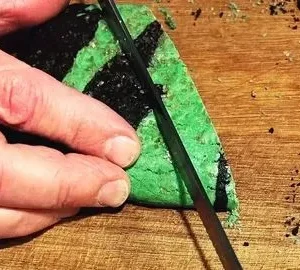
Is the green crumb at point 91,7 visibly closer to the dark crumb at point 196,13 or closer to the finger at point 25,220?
the dark crumb at point 196,13

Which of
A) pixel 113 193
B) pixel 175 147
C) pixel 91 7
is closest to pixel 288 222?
pixel 175 147

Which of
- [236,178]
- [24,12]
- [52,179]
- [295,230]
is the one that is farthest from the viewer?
[24,12]

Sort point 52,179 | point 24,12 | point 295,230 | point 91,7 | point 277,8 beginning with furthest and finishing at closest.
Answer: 1. point 277,8
2. point 91,7
3. point 24,12
4. point 295,230
5. point 52,179

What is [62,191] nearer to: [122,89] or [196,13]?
[122,89]


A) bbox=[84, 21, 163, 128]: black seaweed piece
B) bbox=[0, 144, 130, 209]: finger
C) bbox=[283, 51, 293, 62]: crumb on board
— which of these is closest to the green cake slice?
bbox=[84, 21, 163, 128]: black seaweed piece

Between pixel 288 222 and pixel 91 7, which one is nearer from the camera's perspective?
pixel 288 222

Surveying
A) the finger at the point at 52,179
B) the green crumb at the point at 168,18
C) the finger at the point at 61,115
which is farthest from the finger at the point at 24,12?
the finger at the point at 52,179

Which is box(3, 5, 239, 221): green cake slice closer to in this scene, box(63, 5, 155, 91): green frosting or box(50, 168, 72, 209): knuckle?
box(63, 5, 155, 91): green frosting
